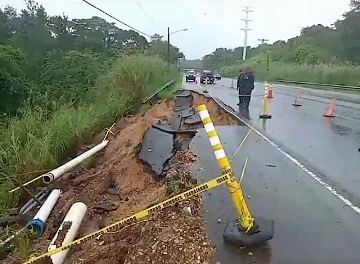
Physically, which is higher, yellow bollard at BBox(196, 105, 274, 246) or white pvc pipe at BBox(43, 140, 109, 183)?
yellow bollard at BBox(196, 105, 274, 246)

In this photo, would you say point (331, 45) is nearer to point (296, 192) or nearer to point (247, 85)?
point (247, 85)

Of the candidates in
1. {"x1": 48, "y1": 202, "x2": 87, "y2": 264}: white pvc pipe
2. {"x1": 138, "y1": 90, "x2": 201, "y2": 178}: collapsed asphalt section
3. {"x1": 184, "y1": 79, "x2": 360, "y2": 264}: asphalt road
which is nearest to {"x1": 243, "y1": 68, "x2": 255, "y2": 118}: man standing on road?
{"x1": 138, "y1": 90, "x2": 201, "y2": 178}: collapsed asphalt section

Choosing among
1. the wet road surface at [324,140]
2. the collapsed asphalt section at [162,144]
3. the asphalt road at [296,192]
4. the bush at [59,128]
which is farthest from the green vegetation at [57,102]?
the wet road surface at [324,140]

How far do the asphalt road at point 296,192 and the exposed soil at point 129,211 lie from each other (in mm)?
285

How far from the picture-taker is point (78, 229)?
5.98m

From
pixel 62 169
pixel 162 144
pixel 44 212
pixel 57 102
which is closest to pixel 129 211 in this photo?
pixel 44 212

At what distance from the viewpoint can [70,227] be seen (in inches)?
223

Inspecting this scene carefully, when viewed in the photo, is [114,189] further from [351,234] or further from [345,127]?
[345,127]

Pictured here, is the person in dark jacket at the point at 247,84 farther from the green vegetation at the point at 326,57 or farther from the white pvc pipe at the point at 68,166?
the green vegetation at the point at 326,57

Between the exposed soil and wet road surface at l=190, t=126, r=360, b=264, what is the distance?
26 cm

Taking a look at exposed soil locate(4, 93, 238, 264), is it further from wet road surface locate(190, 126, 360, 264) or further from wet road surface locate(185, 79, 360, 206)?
wet road surface locate(185, 79, 360, 206)

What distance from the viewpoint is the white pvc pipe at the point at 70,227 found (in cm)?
495

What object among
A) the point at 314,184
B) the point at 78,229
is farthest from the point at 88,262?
the point at 314,184

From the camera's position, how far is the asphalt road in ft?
15.1
